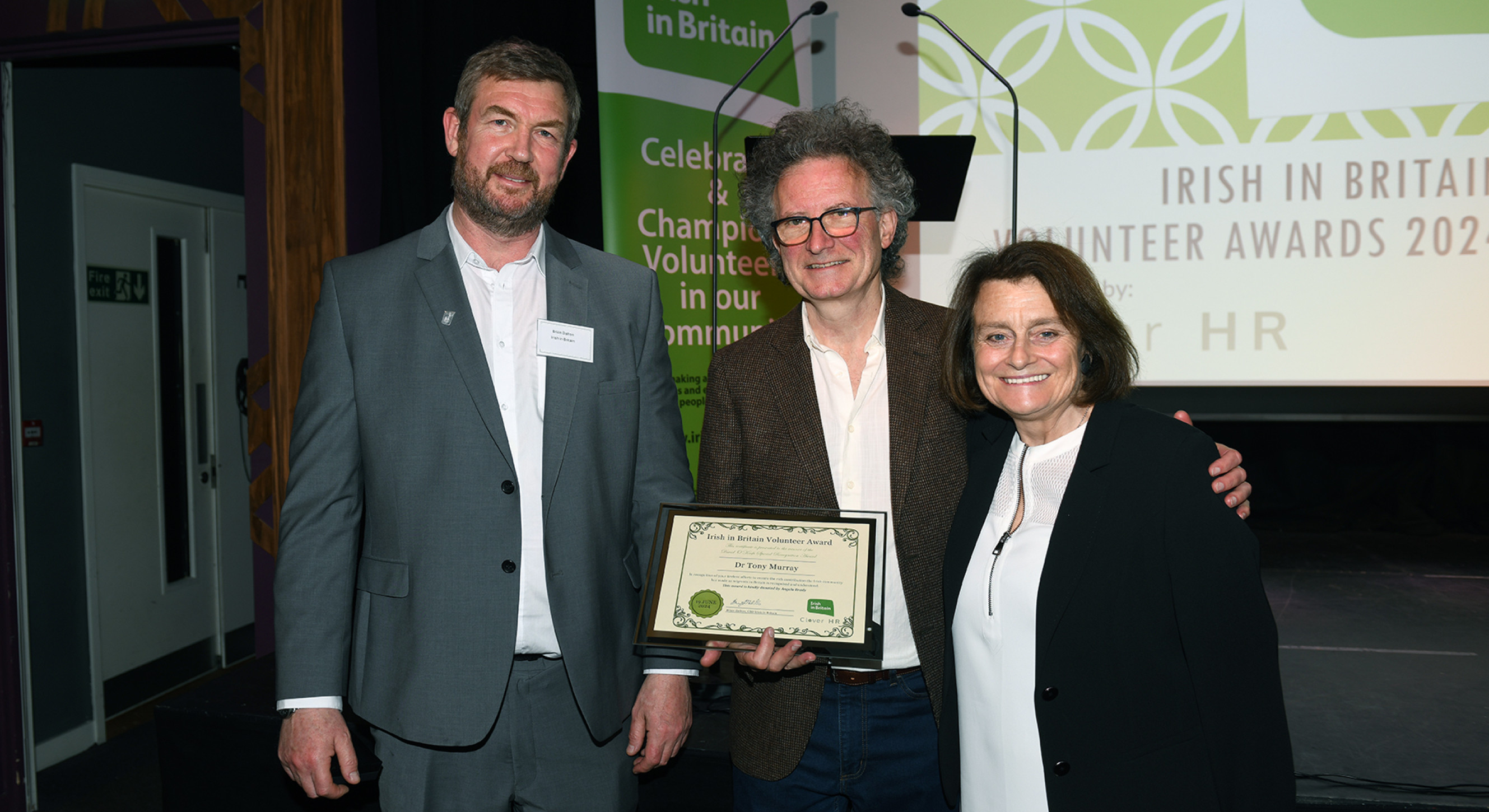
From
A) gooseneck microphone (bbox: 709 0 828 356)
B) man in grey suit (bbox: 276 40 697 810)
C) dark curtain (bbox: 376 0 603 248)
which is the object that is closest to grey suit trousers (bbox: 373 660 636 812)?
man in grey suit (bbox: 276 40 697 810)

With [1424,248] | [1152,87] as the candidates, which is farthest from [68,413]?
[1424,248]

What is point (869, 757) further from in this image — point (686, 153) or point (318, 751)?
point (686, 153)

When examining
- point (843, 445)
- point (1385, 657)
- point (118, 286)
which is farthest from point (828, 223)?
point (118, 286)

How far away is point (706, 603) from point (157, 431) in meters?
4.31

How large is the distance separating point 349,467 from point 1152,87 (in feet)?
10.9

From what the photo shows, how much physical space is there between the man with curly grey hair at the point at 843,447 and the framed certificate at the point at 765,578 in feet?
0.22

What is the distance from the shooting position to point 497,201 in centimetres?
154

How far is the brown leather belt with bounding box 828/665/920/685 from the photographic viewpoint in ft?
5.03

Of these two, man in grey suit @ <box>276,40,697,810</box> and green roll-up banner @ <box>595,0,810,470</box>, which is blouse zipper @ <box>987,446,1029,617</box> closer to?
man in grey suit @ <box>276,40,697,810</box>

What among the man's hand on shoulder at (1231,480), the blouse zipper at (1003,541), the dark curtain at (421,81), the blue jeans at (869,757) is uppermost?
the dark curtain at (421,81)

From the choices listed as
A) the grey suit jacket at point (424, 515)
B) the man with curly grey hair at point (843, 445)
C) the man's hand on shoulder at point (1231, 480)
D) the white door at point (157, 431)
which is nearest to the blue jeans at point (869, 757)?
the man with curly grey hair at point (843, 445)

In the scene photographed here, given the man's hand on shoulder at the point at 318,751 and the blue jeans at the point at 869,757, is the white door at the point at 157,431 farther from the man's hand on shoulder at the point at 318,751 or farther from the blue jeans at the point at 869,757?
the blue jeans at the point at 869,757

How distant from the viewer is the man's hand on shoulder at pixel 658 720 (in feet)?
5.19

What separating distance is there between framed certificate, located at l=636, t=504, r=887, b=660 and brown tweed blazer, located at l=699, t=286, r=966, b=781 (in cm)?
10
